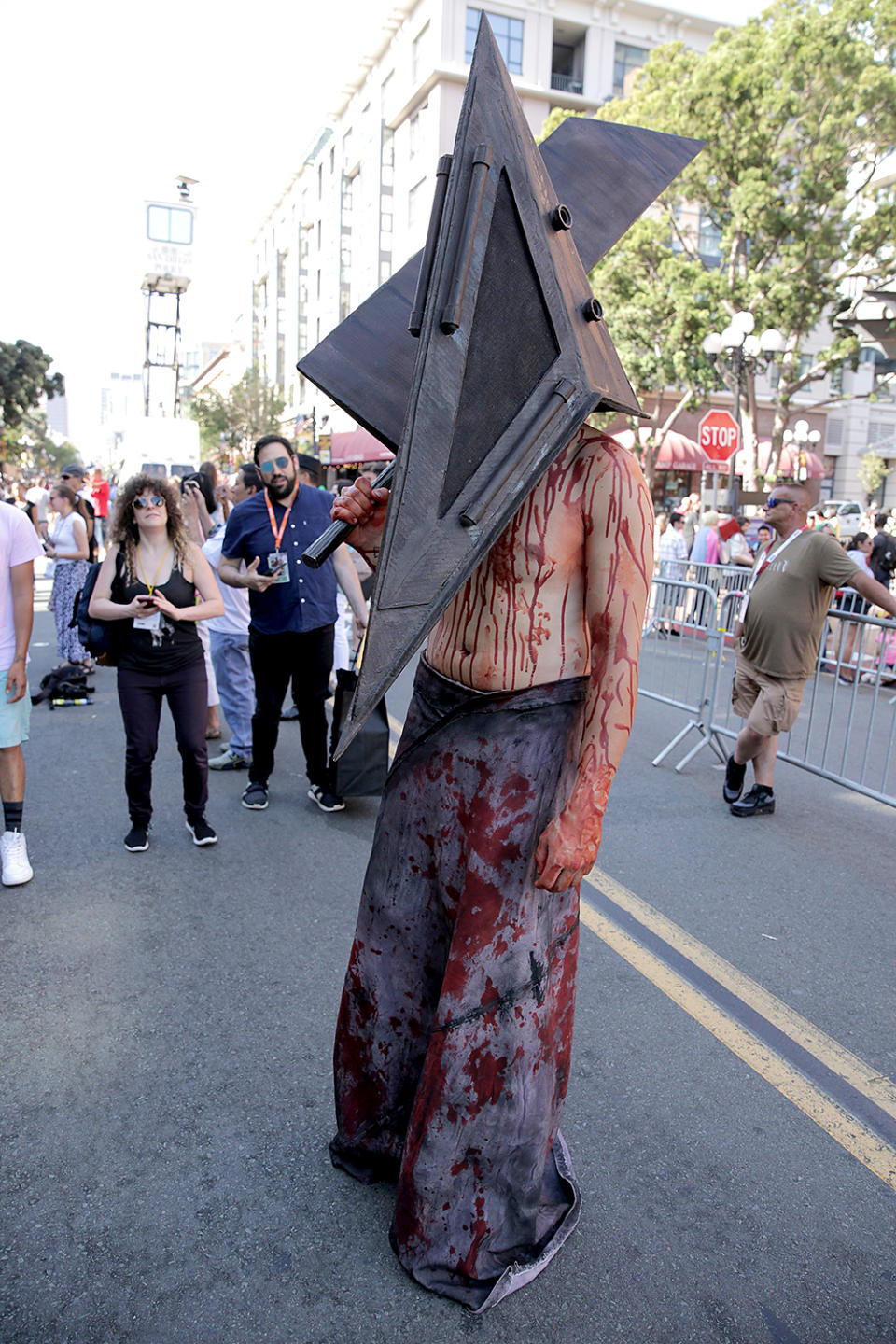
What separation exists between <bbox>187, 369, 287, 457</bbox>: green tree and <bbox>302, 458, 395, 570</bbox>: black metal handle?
45.1 meters

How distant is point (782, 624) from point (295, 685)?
2.86m

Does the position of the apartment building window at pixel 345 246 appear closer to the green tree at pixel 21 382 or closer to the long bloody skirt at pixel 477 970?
the green tree at pixel 21 382

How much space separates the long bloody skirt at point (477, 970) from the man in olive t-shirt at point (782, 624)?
12.2ft

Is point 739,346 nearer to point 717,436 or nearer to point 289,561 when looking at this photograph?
point 717,436

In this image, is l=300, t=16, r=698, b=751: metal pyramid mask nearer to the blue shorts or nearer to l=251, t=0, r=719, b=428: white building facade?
the blue shorts

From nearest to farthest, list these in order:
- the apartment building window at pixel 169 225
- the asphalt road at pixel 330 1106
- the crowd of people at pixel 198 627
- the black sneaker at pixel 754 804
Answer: the asphalt road at pixel 330 1106
the crowd of people at pixel 198 627
the black sneaker at pixel 754 804
the apartment building window at pixel 169 225

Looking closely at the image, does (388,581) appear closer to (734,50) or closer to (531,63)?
(734,50)

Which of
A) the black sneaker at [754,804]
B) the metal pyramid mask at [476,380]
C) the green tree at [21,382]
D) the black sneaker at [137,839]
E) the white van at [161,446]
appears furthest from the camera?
the green tree at [21,382]

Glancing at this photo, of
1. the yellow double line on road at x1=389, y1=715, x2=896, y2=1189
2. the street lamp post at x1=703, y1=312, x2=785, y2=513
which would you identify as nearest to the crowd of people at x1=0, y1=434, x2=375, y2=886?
the yellow double line on road at x1=389, y1=715, x2=896, y2=1189

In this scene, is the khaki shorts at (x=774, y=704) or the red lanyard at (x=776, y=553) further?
the red lanyard at (x=776, y=553)

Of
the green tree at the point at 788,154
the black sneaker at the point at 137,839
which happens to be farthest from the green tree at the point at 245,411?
the black sneaker at the point at 137,839

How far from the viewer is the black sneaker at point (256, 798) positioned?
5402mm

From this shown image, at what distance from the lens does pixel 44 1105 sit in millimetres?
2709

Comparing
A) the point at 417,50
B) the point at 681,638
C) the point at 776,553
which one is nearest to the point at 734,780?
the point at 776,553
